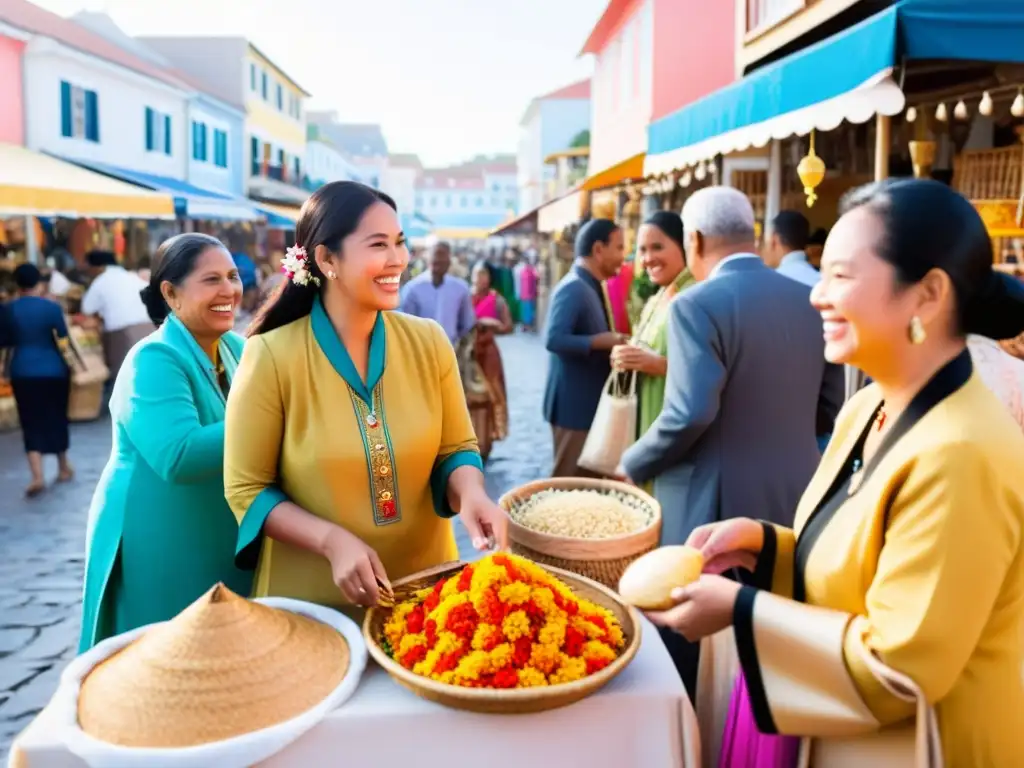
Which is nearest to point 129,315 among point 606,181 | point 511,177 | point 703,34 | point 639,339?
point 606,181

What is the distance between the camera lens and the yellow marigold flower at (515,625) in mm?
1811

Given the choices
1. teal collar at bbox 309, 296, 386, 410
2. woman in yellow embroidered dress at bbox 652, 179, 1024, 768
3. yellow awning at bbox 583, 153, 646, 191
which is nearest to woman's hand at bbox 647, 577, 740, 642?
woman in yellow embroidered dress at bbox 652, 179, 1024, 768

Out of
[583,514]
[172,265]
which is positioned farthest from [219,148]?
[583,514]

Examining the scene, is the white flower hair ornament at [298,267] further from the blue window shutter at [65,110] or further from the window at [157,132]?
the window at [157,132]

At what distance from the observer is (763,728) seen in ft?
5.54

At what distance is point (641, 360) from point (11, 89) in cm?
1904

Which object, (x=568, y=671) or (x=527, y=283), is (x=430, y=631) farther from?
(x=527, y=283)

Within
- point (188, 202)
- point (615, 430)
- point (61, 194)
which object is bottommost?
point (615, 430)

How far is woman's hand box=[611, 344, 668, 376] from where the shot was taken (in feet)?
13.3

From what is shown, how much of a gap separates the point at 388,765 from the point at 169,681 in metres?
0.46

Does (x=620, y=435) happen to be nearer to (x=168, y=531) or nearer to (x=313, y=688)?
(x=168, y=531)

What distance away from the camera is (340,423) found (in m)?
2.30

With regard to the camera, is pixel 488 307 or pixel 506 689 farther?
pixel 488 307

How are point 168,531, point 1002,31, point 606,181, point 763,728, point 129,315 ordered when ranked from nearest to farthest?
point 763,728, point 168,531, point 1002,31, point 129,315, point 606,181
